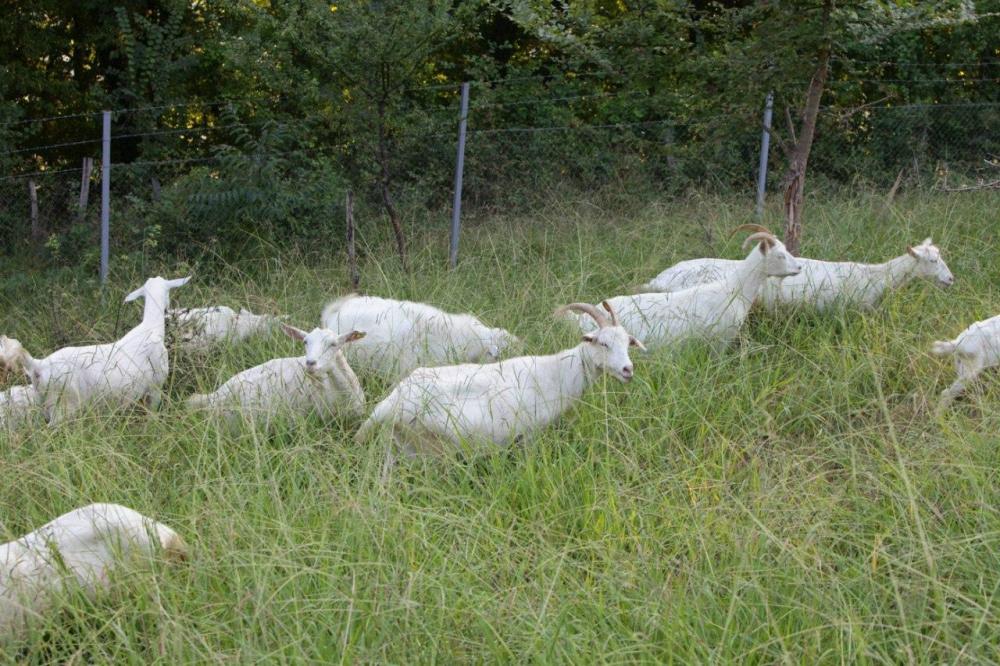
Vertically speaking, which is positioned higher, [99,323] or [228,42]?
[228,42]

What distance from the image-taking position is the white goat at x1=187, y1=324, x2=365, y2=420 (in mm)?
5543

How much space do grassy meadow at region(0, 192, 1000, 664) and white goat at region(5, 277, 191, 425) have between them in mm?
161

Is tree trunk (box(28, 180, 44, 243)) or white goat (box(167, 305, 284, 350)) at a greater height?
white goat (box(167, 305, 284, 350))

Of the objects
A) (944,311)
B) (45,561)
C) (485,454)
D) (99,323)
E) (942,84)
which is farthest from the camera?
(942,84)

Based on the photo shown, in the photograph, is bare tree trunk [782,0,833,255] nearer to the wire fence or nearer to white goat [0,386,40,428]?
the wire fence

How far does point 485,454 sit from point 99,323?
349 cm

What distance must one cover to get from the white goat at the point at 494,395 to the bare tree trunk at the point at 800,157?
8.27 feet

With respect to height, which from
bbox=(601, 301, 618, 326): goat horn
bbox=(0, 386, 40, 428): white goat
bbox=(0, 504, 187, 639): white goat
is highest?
bbox=(601, 301, 618, 326): goat horn

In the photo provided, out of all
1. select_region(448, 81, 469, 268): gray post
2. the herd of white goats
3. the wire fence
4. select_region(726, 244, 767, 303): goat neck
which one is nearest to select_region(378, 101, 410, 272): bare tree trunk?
the wire fence

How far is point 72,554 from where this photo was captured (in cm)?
389

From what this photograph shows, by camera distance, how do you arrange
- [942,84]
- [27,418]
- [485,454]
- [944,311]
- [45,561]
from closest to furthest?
[45,561] → [485,454] → [27,418] → [944,311] → [942,84]

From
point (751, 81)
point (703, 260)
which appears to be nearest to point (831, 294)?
point (703, 260)

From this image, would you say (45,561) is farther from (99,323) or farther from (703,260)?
(703,260)

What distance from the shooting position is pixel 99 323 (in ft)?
24.2
